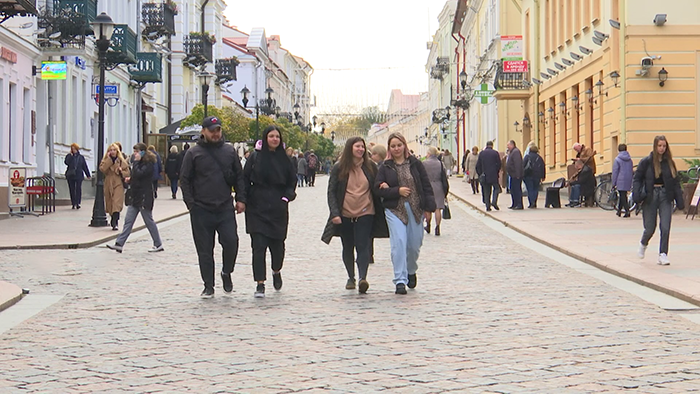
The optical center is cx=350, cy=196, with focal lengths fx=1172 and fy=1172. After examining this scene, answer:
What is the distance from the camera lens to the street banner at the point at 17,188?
2647 centimetres

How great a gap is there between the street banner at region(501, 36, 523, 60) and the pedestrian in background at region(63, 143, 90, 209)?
1769 centimetres

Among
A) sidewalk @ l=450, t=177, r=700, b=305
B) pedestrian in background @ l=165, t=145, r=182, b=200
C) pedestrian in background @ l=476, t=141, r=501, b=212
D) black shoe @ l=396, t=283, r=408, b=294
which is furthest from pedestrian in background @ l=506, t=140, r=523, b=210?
black shoe @ l=396, t=283, r=408, b=294

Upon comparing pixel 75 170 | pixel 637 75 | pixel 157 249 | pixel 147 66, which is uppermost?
pixel 147 66

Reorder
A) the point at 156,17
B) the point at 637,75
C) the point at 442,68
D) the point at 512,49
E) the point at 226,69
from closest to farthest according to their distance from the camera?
the point at 637,75
the point at 512,49
the point at 156,17
the point at 226,69
the point at 442,68

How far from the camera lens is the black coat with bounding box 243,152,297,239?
38.8 feet

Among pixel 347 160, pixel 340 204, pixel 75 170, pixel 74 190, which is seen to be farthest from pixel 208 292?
pixel 74 190

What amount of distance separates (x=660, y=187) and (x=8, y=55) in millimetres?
19441

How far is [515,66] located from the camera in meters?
42.5

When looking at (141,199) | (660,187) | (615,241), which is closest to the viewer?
(660,187)

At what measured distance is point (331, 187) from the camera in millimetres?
12172

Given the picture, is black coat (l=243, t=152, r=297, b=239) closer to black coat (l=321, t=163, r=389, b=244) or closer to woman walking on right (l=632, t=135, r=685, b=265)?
black coat (l=321, t=163, r=389, b=244)

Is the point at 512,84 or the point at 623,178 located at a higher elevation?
the point at 512,84

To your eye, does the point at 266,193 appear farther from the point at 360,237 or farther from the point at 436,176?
the point at 436,176

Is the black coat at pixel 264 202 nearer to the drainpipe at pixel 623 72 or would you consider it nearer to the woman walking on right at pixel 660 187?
the woman walking on right at pixel 660 187
